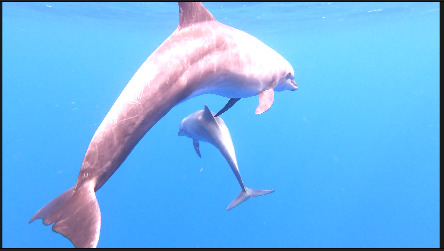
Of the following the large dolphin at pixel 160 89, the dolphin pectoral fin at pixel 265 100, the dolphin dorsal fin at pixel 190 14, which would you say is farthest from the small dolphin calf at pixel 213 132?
the dolphin dorsal fin at pixel 190 14

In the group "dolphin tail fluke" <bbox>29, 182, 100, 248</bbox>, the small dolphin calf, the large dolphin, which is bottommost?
the small dolphin calf

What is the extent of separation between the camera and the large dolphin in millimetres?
3340

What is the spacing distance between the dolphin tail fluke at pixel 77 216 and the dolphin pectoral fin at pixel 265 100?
299 centimetres

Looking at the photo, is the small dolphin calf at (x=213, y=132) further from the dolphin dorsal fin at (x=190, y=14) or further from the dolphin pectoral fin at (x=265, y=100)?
the dolphin dorsal fin at (x=190, y=14)

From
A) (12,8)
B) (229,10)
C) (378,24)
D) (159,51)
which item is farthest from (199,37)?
(378,24)

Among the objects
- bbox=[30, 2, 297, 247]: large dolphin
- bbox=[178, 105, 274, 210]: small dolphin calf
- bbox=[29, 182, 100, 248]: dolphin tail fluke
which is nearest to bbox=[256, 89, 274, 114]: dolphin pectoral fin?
bbox=[30, 2, 297, 247]: large dolphin

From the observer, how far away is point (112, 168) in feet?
11.6

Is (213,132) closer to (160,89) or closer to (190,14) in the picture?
(190,14)

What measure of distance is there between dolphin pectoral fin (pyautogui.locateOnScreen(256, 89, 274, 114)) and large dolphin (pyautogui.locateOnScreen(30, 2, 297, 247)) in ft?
0.06

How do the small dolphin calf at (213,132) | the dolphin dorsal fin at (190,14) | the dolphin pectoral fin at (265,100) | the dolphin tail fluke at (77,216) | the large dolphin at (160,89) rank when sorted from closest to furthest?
the dolphin tail fluke at (77,216)
the large dolphin at (160,89)
the dolphin dorsal fin at (190,14)
the dolphin pectoral fin at (265,100)
the small dolphin calf at (213,132)

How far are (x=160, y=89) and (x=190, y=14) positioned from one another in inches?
55.2

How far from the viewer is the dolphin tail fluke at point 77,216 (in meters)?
3.15

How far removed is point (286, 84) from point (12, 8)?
26297 mm

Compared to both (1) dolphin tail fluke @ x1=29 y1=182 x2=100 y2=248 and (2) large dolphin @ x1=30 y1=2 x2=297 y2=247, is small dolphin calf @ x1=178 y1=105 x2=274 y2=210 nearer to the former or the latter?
(2) large dolphin @ x1=30 y1=2 x2=297 y2=247
